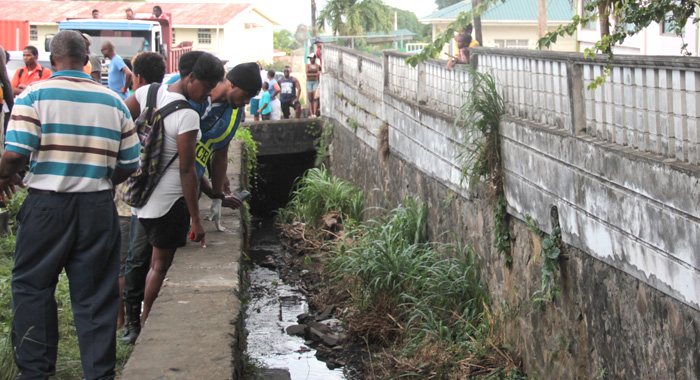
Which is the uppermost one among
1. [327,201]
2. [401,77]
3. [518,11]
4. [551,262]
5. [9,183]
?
[518,11]

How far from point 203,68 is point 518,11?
28.5 meters

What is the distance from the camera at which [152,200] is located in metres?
5.04

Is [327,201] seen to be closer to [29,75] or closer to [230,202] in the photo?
[29,75]

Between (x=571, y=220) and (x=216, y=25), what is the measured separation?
41.6 metres

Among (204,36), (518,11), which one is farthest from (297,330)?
(204,36)

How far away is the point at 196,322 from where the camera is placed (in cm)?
443

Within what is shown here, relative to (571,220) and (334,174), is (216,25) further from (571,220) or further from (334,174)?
(571,220)

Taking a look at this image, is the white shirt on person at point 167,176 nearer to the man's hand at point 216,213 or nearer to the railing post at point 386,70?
the man's hand at point 216,213

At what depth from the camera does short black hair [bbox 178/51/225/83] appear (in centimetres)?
505

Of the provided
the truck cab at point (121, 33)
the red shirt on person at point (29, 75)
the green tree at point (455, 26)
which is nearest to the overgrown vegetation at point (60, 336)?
the green tree at point (455, 26)

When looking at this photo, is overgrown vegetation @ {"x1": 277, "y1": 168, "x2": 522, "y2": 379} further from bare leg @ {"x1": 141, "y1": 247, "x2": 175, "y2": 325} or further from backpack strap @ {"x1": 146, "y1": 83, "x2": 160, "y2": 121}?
backpack strap @ {"x1": 146, "y1": 83, "x2": 160, "y2": 121}

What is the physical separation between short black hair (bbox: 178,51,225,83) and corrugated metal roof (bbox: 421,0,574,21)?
87.3 feet

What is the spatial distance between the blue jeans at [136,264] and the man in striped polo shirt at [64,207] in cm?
106

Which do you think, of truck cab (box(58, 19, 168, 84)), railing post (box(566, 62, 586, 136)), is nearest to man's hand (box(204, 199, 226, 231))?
railing post (box(566, 62, 586, 136))
